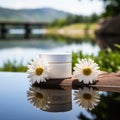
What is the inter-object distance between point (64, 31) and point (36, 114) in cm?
6596

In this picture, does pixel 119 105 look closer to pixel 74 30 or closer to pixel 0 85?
pixel 0 85

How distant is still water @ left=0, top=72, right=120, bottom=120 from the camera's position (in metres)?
1.83

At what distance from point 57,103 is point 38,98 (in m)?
0.16

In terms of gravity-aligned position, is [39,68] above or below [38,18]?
below

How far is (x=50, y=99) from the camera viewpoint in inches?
85.0

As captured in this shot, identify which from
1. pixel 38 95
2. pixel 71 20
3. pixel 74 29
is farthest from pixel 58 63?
pixel 71 20

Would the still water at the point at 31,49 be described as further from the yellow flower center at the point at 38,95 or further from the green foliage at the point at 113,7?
the green foliage at the point at 113,7

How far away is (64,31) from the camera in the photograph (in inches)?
2662

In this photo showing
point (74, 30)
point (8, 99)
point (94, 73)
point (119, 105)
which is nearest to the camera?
point (119, 105)

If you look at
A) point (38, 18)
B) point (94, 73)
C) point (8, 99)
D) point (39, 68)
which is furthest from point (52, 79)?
point (38, 18)

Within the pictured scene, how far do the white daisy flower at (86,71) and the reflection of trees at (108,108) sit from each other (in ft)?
0.92

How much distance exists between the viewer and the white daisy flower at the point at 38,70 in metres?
2.55

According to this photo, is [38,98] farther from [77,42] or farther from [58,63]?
[77,42]

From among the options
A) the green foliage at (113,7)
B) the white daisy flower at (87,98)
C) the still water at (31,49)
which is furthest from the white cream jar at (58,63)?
the green foliage at (113,7)
